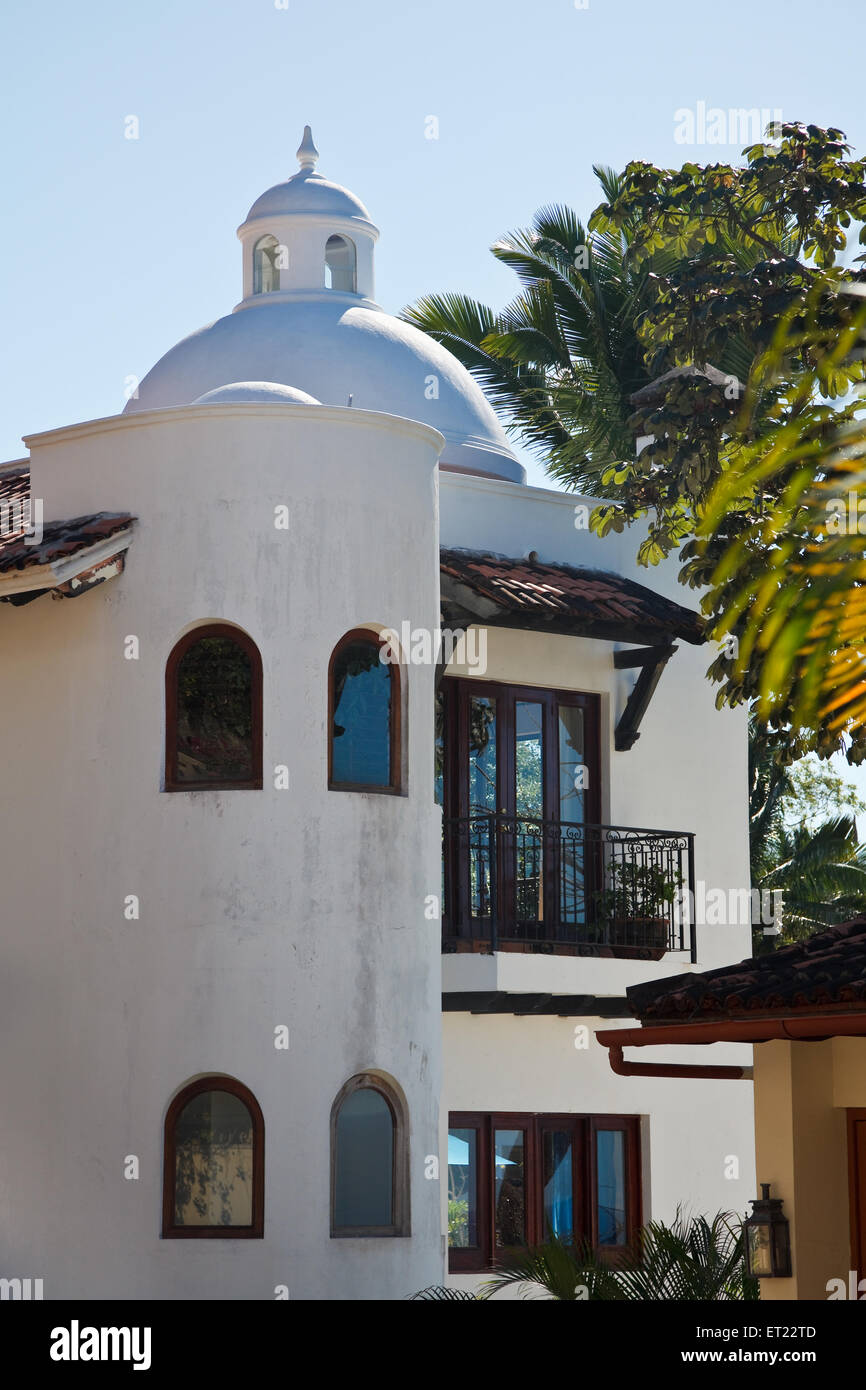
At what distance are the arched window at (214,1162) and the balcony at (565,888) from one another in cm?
370

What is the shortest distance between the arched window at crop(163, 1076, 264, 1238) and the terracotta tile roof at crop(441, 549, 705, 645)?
192 inches

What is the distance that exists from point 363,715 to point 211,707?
3.88 feet

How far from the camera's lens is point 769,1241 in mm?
11133

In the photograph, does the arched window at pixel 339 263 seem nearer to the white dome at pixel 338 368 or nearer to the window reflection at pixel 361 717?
the white dome at pixel 338 368

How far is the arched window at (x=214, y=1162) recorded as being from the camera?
1328 cm

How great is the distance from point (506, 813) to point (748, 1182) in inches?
175

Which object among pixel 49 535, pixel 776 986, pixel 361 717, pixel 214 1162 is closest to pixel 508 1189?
pixel 214 1162

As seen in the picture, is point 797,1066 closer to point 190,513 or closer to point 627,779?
point 190,513

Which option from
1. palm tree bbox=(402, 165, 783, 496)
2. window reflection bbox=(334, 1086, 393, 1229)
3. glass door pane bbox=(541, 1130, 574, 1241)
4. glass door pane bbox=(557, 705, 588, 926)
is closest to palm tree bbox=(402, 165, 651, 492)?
palm tree bbox=(402, 165, 783, 496)

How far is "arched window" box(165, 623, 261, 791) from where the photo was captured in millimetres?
14070

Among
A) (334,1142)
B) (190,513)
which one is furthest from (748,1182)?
(190,513)

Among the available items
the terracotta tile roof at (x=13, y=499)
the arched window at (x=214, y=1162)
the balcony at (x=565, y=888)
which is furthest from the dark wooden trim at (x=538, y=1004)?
the terracotta tile roof at (x=13, y=499)

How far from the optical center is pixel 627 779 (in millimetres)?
18469

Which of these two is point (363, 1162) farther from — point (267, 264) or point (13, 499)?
point (267, 264)
